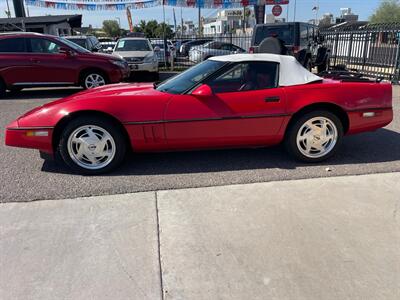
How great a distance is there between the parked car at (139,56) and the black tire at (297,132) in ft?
29.0

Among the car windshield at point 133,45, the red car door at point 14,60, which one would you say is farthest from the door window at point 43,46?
the car windshield at point 133,45

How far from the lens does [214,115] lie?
13.1ft

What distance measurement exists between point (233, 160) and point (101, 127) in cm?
160

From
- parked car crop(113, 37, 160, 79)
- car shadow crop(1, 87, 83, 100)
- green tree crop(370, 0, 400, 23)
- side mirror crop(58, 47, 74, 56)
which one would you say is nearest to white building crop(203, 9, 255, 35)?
green tree crop(370, 0, 400, 23)

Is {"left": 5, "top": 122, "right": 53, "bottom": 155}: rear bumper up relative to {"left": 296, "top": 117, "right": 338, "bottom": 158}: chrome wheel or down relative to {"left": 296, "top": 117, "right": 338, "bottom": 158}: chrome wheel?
up

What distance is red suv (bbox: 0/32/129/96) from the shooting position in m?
9.19

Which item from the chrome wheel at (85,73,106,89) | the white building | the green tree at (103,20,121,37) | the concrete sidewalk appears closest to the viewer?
the concrete sidewalk

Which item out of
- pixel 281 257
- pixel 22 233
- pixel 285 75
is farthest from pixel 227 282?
pixel 285 75

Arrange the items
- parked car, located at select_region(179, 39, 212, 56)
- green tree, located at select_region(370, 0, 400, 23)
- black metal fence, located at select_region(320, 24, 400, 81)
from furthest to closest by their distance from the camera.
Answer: green tree, located at select_region(370, 0, 400, 23) → parked car, located at select_region(179, 39, 212, 56) → black metal fence, located at select_region(320, 24, 400, 81)

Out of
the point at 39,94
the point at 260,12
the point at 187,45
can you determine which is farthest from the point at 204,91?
the point at 260,12

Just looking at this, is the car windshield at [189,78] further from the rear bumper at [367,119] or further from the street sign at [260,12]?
the street sign at [260,12]

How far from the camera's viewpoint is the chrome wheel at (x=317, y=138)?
427 cm

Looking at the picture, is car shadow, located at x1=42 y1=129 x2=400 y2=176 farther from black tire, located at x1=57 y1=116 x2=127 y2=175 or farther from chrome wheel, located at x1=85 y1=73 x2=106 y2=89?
chrome wheel, located at x1=85 y1=73 x2=106 y2=89

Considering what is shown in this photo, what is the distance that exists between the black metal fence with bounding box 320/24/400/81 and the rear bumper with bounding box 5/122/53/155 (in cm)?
1049
